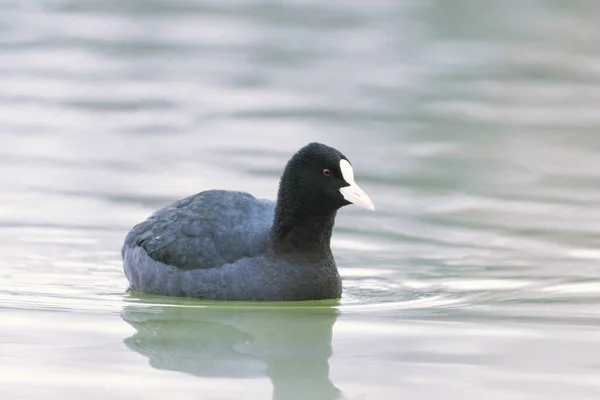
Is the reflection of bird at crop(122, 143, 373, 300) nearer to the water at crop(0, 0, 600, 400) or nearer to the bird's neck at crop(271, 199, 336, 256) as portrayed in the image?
the bird's neck at crop(271, 199, 336, 256)

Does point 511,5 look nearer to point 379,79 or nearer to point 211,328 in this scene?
point 379,79

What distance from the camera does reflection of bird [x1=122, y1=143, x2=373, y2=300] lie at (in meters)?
9.39

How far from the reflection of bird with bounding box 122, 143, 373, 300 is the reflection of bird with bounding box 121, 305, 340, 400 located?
257 millimetres

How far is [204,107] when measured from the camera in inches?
618

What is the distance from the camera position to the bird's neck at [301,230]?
9.57 metres

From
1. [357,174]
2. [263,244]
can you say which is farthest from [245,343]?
[357,174]

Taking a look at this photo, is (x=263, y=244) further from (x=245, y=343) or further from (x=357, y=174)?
(x=357, y=174)

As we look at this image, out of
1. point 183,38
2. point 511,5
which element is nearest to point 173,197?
point 183,38

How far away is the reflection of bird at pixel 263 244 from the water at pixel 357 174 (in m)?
0.18

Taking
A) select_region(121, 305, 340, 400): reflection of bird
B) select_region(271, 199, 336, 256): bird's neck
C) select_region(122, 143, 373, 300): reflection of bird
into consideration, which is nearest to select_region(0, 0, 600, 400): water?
select_region(121, 305, 340, 400): reflection of bird

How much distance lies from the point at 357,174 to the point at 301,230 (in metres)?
3.40

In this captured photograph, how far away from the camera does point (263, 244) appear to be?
9.59 metres

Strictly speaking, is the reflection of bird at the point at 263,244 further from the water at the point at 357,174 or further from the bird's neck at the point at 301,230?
the water at the point at 357,174

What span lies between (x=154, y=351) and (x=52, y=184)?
4.85 metres
